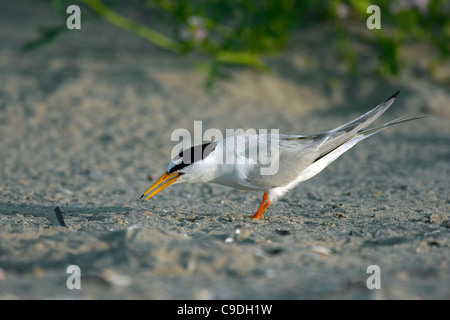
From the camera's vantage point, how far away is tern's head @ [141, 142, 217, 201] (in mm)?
3865

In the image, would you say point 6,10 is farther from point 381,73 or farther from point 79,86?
point 381,73

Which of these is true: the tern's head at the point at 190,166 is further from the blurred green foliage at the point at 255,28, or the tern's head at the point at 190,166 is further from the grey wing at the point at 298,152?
the blurred green foliage at the point at 255,28

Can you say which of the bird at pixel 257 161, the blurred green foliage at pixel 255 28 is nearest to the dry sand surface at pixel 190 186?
the bird at pixel 257 161

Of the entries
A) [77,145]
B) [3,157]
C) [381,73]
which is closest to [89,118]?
[77,145]

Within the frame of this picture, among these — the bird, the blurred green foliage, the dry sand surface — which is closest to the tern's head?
the bird

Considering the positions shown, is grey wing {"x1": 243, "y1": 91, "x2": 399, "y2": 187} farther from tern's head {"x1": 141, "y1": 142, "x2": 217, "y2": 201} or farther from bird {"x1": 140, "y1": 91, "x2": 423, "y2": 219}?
tern's head {"x1": 141, "y1": 142, "x2": 217, "y2": 201}

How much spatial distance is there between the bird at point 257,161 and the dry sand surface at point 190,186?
0.79 feet

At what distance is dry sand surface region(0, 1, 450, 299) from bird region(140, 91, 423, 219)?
241mm

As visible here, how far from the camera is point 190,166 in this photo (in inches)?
153

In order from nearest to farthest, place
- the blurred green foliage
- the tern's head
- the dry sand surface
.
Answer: the dry sand surface
the tern's head
the blurred green foliage

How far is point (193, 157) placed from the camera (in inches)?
152

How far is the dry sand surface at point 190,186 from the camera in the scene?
292 cm

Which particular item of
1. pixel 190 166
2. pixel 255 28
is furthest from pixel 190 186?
pixel 255 28

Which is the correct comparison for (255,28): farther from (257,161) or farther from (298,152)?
(257,161)
